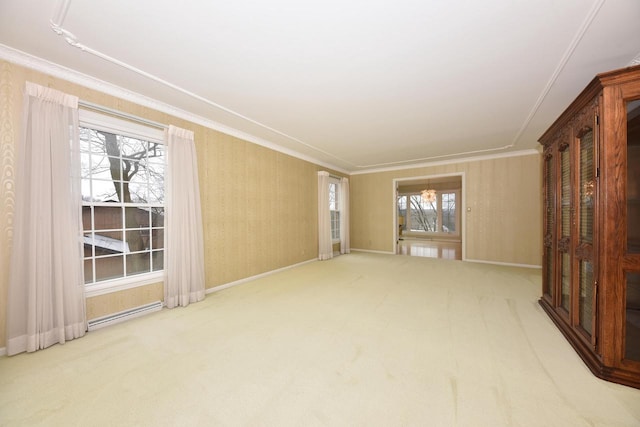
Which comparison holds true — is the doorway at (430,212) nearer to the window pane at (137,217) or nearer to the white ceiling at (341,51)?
the white ceiling at (341,51)

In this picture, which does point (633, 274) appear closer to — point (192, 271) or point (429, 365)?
point (429, 365)

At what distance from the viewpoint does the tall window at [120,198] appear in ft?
8.29

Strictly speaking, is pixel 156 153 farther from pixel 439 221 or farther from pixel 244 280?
pixel 439 221

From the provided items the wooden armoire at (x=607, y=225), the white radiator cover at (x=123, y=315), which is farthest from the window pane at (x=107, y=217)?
the wooden armoire at (x=607, y=225)

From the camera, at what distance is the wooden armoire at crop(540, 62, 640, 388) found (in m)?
1.63

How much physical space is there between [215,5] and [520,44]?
8.05 ft

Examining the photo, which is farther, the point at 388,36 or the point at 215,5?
the point at 388,36

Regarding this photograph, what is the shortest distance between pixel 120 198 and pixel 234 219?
1532mm

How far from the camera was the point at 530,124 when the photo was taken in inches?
147

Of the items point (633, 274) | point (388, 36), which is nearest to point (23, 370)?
point (388, 36)

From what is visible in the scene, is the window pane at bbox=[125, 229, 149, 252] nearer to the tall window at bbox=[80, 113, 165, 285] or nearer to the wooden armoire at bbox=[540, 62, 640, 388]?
the tall window at bbox=[80, 113, 165, 285]

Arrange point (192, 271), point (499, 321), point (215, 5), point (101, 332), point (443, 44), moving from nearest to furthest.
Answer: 1. point (215, 5)
2. point (443, 44)
3. point (101, 332)
4. point (499, 321)
5. point (192, 271)

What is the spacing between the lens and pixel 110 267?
2805mm

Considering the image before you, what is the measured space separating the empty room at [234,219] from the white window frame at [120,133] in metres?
0.02
